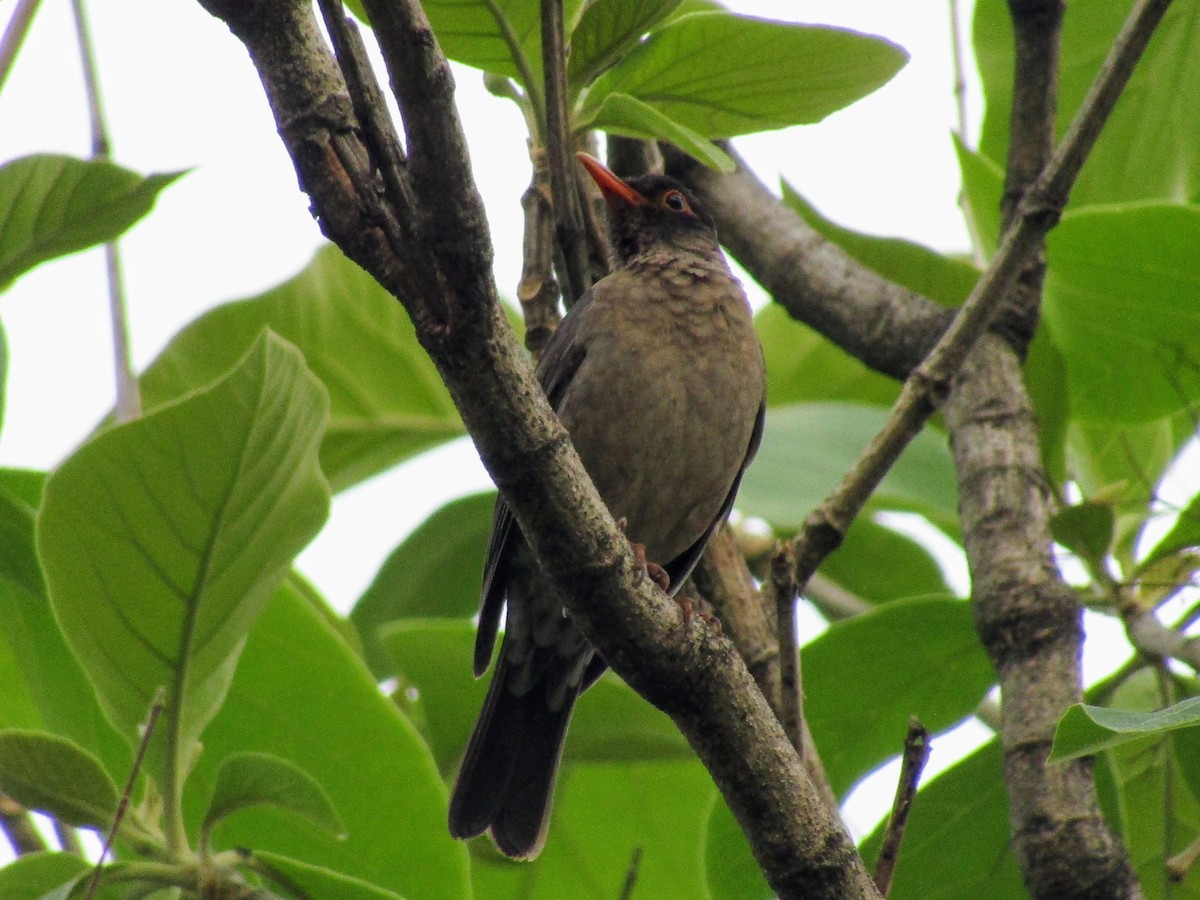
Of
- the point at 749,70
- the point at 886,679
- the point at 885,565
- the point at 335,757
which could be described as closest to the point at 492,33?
the point at 749,70

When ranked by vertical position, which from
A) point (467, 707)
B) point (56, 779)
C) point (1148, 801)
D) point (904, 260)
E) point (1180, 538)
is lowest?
point (56, 779)

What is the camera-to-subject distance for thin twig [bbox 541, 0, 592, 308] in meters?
2.63

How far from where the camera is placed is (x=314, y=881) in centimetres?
279

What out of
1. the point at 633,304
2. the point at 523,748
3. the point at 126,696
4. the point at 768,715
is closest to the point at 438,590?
the point at 523,748

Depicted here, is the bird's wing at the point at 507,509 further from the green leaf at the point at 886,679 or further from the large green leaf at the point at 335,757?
the green leaf at the point at 886,679

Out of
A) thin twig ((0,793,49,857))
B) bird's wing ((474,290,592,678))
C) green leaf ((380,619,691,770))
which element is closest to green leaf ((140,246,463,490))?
bird's wing ((474,290,592,678))

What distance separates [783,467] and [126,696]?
6.42 ft

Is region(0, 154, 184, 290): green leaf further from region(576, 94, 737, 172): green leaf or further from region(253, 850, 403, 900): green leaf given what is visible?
region(253, 850, 403, 900): green leaf

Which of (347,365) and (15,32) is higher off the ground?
(347,365)

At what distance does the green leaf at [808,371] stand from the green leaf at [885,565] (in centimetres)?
63

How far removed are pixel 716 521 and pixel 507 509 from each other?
2.03 feet

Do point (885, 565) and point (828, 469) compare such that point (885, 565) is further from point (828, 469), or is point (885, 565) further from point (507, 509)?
point (507, 509)

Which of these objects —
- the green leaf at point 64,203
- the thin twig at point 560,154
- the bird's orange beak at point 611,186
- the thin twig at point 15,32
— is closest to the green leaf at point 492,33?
the thin twig at point 560,154

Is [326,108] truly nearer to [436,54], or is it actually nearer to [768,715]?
[436,54]
